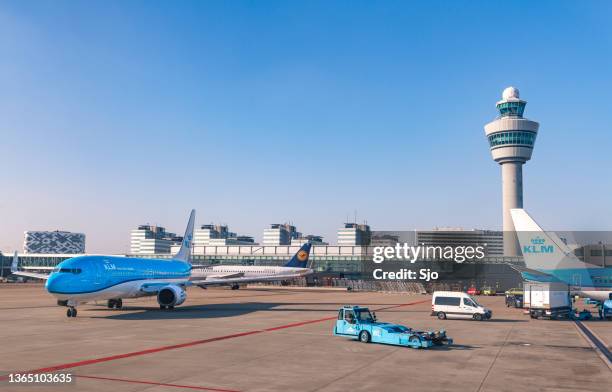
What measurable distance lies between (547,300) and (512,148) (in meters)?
159

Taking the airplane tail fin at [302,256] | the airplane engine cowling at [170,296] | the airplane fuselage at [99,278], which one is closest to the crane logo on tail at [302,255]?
the airplane tail fin at [302,256]

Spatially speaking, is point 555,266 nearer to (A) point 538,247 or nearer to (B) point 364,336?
(A) point 538,247

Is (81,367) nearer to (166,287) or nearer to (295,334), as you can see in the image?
(295,334)

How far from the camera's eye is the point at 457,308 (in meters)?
42.9

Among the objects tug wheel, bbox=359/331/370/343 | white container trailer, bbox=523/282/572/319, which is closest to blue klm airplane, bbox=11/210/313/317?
tug wheel, bbox=359/331/370/343

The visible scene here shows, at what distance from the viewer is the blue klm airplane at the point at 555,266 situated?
169 ft

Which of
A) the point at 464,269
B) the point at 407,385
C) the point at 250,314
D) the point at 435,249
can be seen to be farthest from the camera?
the point at 435,249

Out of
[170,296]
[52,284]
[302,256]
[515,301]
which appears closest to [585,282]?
[515,301]

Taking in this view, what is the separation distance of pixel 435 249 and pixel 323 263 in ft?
117

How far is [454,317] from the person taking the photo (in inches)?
1721

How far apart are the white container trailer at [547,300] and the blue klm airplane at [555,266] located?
3.84m

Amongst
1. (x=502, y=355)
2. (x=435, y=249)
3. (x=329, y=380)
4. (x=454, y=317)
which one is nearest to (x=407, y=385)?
(x=329, y=380)

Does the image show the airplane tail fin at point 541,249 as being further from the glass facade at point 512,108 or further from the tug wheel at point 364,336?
the glass facade at point 512,108

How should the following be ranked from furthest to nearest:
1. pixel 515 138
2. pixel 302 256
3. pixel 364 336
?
pixel 515 138 < pixel 302 256 < pixel 364 336
